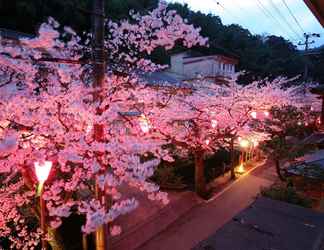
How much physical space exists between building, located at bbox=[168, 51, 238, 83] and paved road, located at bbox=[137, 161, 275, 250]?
50.6 ft

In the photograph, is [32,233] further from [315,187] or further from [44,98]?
[315,187]

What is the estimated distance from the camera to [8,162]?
21.3ft

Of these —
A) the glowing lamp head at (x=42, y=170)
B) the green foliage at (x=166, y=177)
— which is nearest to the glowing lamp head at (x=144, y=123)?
the glowing lamp head at (x=42, y=170)

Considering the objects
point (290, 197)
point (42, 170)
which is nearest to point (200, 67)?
point (290, 197)

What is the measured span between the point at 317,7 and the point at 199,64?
2851cm

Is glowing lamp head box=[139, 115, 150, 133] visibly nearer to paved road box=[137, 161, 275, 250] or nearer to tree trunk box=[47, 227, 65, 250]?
tree trunk box=[47, 227, 65, 250]

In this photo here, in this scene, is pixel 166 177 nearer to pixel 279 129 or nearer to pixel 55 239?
pixel 55 239

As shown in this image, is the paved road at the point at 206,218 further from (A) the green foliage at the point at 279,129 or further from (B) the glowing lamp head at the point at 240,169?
(A) the green foliage at the point at 279,129

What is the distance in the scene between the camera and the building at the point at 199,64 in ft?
101

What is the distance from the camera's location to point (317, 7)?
136 inches

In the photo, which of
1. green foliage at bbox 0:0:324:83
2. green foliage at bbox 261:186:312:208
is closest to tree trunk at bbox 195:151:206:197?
green foliage at bbox 261:186:312:208

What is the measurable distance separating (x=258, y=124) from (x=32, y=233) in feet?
53.5

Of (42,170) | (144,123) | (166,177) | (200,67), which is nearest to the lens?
(42,170)

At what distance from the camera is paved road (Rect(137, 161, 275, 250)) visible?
1083cm
